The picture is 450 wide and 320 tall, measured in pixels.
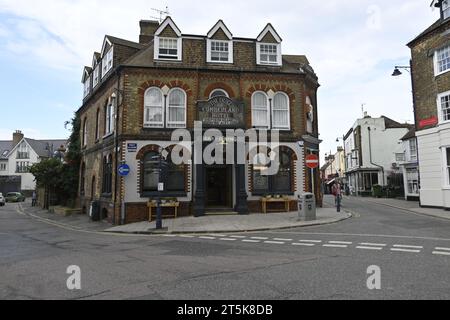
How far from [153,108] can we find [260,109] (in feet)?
20.7

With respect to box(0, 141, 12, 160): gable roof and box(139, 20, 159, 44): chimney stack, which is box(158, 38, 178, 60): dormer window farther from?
box(0, 141, 12, 160): gable roof

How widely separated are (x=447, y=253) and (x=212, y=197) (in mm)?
13699

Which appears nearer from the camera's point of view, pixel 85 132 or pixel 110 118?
pixel 110 118

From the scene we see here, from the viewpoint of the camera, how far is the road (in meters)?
5.83

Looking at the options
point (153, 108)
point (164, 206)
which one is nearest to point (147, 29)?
point (153, 108)

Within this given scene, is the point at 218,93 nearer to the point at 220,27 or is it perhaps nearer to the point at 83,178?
the point at 220,27

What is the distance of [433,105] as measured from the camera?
21000mm

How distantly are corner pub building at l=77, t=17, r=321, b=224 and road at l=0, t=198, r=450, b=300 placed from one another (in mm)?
5857

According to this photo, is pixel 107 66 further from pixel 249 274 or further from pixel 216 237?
pixel 249 274

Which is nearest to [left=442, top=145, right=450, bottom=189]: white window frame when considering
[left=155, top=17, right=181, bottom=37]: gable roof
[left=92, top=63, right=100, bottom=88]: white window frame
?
[left=155, top=17, right=181, bottom=37]: gable roof

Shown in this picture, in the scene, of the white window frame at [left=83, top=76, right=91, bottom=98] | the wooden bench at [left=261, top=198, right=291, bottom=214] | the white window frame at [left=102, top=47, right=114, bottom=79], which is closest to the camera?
the wooden bench at [left=261, top=198, right=291, bottom=214]

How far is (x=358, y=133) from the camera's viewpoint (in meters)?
49.3

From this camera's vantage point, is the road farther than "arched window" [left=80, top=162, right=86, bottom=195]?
No
